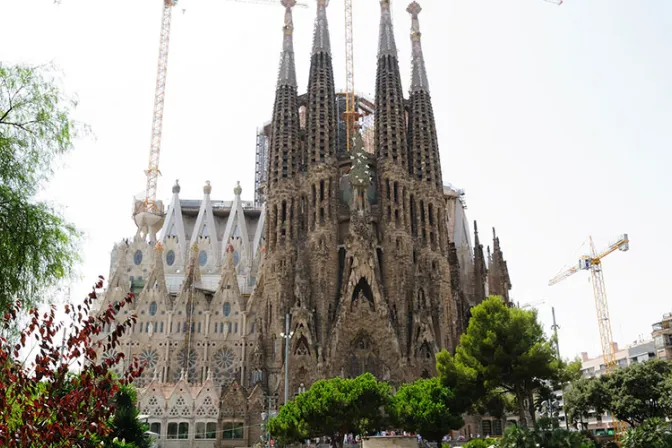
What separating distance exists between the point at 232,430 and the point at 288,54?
3393cm

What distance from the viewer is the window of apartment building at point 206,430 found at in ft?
146

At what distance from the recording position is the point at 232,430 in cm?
4534

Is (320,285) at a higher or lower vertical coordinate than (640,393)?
higher

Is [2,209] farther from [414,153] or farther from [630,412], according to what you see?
[414,153]

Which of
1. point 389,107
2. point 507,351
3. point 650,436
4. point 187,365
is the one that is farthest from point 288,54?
point 650,436

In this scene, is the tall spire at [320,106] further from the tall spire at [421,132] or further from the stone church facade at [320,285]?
the tall spire at [421,132]

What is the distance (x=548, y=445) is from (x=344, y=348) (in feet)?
101

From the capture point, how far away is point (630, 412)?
119 feet

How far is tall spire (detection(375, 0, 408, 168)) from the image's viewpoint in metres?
55.5

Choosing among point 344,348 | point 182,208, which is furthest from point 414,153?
point 182,208

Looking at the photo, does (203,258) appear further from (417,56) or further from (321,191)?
(417,56)

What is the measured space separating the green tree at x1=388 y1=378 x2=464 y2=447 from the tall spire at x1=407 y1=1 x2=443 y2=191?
2489cm

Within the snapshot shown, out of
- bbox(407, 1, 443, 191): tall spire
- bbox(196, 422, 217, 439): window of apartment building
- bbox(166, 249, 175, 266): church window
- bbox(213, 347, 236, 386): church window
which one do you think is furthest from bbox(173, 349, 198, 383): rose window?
bbox(407, 1, 443, 191): tall spire

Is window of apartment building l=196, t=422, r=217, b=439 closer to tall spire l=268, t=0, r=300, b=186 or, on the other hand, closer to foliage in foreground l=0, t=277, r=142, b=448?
tall spire l=268, t=0, r=300, b=186
